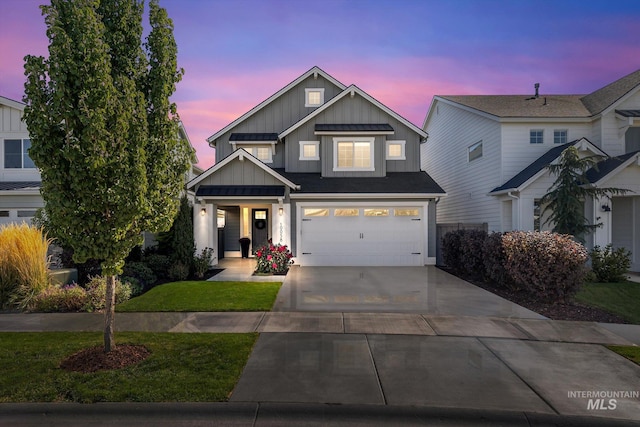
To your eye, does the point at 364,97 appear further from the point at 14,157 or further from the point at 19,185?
the point at 14,157

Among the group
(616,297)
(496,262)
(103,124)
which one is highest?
(103,124)

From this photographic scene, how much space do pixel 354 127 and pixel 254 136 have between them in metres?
5.41

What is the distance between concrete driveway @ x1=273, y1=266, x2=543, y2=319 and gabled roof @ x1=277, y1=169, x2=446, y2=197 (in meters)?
3.32

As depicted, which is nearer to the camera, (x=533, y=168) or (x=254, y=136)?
(x=533, y=168)

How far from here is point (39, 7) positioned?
4000mm

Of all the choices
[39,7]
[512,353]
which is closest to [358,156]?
[512,353]

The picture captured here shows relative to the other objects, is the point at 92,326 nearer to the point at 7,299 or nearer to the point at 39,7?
the point at 7,299

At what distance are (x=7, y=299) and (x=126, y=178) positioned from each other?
21.6 ft

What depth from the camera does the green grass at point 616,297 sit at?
7.90 m

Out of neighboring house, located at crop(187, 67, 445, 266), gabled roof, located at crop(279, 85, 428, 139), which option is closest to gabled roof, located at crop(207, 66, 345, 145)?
neighboring house, located at crop(187, 67, 445, 266)

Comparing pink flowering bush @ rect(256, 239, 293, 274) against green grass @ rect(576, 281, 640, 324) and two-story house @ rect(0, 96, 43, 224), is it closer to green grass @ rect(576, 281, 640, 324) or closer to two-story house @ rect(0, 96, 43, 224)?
Answer: green grass @ rect(576, 281, 640, 324)

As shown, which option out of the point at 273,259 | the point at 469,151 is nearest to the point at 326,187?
the point at 273,259

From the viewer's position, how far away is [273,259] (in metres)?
12.5

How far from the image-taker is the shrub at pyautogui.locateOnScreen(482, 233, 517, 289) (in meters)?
9.76
